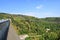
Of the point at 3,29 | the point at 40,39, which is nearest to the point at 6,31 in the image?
the point at 3,29

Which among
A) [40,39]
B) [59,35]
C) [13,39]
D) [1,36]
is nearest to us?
[1,36]

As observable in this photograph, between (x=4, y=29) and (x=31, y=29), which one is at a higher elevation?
(x=4, y=29)

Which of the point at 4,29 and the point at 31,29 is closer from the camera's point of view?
the point at 4,29

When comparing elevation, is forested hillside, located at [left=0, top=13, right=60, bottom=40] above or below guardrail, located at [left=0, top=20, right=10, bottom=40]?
below

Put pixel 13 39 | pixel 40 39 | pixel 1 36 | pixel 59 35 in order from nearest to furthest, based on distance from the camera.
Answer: pixel 1 36
pixel 13 39
pixel 59 35
pixel 40 39

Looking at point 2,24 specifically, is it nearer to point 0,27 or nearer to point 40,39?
point 0,27

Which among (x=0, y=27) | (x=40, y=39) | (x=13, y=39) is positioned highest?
(x=0, y=27)

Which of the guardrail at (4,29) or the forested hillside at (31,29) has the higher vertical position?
the guardrail at (4,29)

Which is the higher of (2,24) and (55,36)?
(2,24)

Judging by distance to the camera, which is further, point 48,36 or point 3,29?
point 48,36

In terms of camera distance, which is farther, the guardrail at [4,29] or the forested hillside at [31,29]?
the forested hillside at [31,29]

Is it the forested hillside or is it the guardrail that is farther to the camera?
the forested hillside
